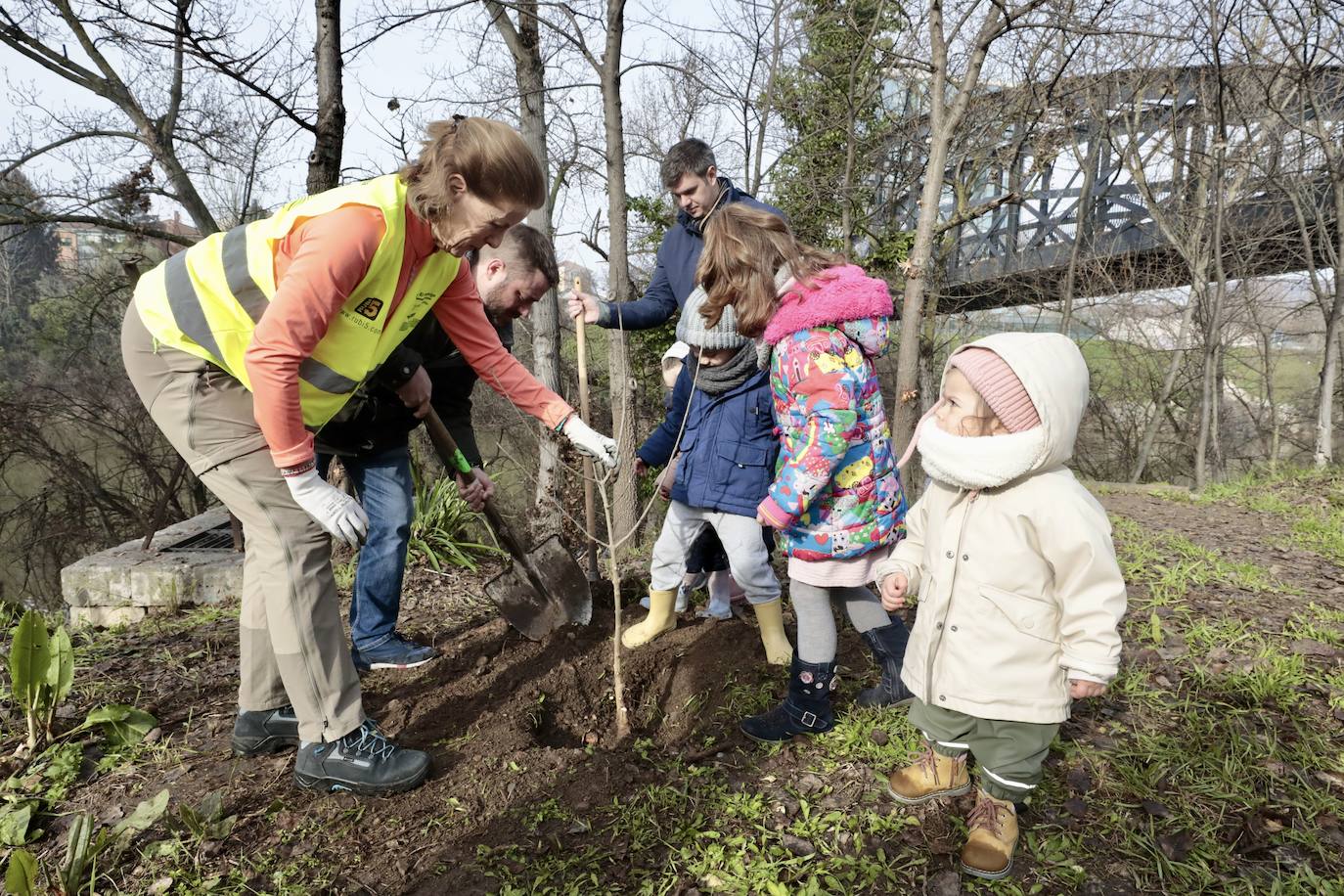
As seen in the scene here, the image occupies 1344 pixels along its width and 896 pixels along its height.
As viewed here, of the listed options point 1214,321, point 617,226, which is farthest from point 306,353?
point 1214,321

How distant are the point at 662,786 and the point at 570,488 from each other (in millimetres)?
3503

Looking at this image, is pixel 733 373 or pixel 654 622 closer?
pixel 733 373

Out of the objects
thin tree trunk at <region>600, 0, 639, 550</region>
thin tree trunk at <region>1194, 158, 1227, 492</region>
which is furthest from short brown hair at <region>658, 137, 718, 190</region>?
thin tree trunk at <region>1194, 158, 1227, 492</region>

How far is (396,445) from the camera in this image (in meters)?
2.85

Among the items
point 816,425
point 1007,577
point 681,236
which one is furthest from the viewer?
point 681,236

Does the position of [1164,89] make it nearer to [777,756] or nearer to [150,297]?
[777,756]

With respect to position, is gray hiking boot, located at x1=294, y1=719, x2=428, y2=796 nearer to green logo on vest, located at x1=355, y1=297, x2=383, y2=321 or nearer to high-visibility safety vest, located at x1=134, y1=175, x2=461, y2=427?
high-visibility safety vest, located at x1=134, y1=175, x2=461, y2=427

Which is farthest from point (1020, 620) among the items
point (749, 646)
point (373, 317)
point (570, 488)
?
point (570, 488)

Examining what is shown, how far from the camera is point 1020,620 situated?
164 centimetres

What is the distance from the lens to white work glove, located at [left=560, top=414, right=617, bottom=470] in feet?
8.43

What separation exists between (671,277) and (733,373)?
0.96 m

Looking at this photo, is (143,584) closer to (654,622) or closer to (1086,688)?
(654,622)

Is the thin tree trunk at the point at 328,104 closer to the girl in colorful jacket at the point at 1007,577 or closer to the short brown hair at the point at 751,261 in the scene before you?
the short brown hair at the point at 751,261

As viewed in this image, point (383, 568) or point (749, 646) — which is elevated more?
point (383, 568)
